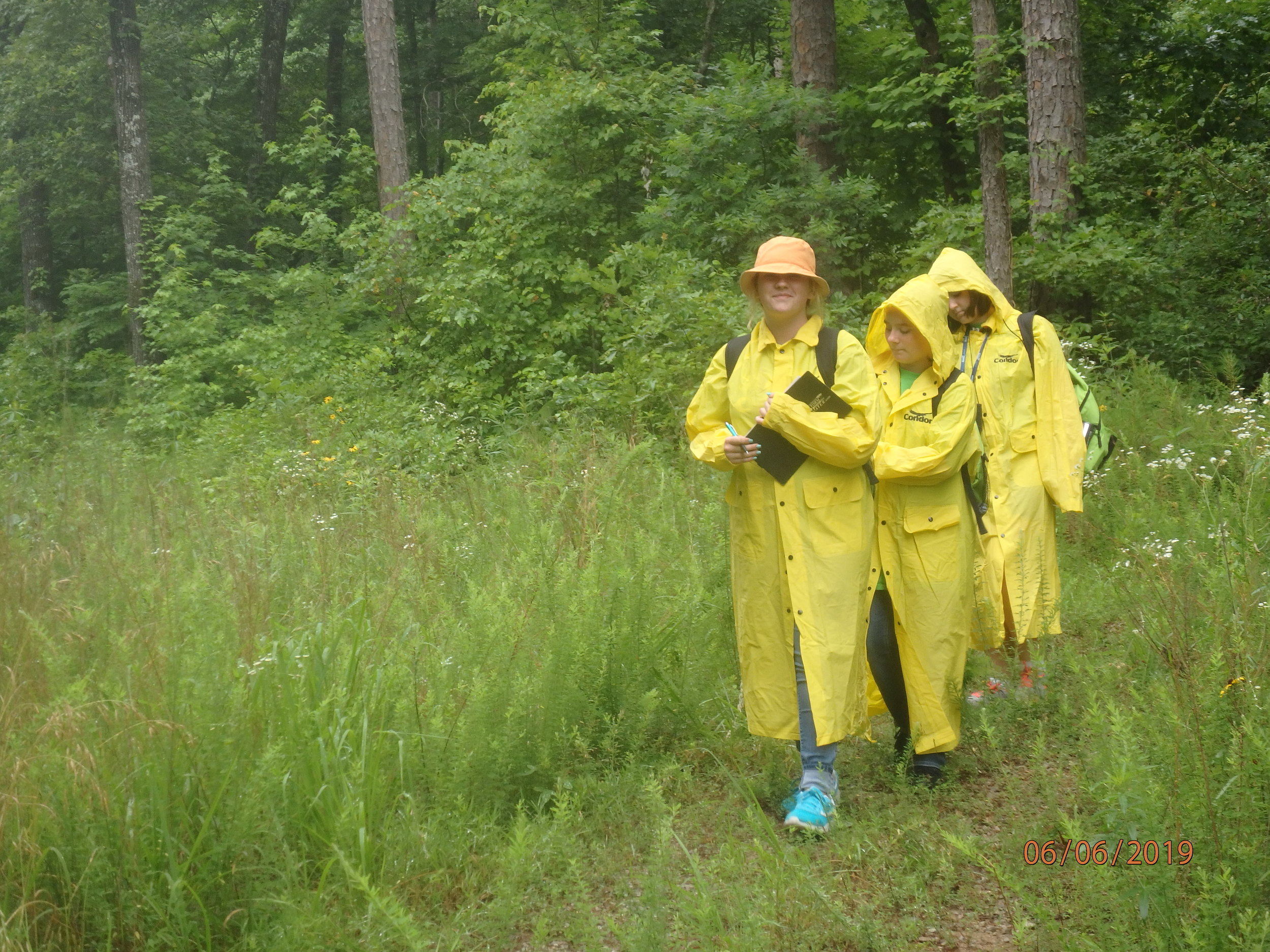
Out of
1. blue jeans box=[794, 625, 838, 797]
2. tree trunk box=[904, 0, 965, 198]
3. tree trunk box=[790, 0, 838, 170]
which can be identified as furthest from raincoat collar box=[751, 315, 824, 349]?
tree trunk box=[904, 0, 965, 198]

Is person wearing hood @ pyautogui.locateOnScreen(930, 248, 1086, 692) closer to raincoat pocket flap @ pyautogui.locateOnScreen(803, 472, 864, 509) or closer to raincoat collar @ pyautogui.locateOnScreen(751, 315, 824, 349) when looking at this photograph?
raincoat collar @ pyautogui.locateOnScreen(751, 315, 824, 349)

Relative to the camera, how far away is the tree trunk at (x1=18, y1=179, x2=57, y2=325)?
74.5 ft

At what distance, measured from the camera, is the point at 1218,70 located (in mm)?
12461

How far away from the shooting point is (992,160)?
9992 millimetres

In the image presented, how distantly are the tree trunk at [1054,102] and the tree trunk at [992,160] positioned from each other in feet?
1.09

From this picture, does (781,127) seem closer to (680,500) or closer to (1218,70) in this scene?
(1218,70)

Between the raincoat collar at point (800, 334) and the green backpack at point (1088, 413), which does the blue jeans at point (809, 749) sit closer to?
the raincoat collar at point (800, 334)

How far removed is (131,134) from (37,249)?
21.0 ft

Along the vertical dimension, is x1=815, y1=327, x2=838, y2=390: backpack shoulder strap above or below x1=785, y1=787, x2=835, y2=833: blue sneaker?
above

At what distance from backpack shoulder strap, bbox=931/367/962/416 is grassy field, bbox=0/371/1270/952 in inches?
35.5

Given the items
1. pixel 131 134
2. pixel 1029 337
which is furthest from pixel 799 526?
pixel 131 134

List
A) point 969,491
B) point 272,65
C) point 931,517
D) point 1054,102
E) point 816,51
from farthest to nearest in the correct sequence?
point 272,65
point 816,51
point 1054,102
point 969,491
point 931,517

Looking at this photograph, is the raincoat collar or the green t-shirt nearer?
the raincoat collar
